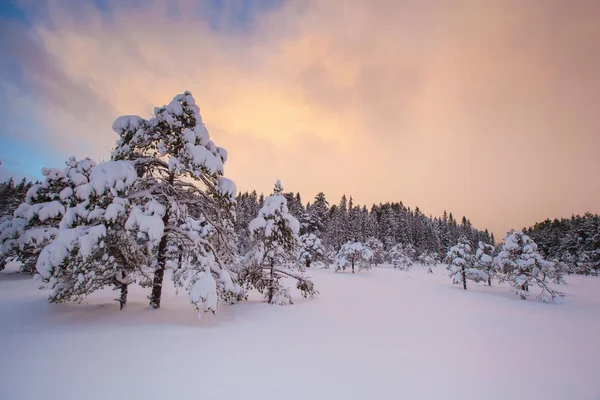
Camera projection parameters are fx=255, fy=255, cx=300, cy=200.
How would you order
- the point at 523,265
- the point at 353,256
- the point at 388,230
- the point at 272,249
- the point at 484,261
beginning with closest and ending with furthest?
the point at 272,249 → the point at 523,265 → the point at 484,261 → the point at 353,256 → the point at 388,230

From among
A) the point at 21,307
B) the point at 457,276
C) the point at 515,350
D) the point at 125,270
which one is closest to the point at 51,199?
the point at 21,307

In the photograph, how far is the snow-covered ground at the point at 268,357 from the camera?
15.5 ft

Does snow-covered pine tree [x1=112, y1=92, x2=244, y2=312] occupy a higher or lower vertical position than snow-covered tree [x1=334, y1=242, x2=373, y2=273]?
higher

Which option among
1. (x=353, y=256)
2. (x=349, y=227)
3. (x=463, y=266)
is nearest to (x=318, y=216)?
(x=349, y=227)

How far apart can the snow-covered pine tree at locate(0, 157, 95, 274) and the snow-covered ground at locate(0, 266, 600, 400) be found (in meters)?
5.14

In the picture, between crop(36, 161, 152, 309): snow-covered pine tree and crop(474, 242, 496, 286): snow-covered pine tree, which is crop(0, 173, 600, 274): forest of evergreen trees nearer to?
crop(474, 242, 496, 286): snow-covered pine tree

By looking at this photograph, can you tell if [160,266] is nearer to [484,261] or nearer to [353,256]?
[484,261]

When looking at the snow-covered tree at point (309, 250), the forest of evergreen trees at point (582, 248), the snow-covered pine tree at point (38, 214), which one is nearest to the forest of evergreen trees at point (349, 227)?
the snow-covered tree at point (309, 250)

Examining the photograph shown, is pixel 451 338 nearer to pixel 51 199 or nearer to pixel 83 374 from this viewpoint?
pixel 83 374

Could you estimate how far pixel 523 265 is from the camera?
2372cm

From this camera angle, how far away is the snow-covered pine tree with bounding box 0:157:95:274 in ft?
50.5

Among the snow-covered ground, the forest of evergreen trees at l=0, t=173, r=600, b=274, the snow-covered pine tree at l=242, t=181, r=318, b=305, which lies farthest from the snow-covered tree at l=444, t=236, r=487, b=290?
the snow-covered pine tree at l=242, t=181, r=318, b=305

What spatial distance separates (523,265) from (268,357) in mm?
27769

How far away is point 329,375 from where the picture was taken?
5.60 metres
